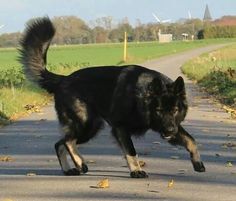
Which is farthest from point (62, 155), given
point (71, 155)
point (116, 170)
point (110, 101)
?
point (110, 101)

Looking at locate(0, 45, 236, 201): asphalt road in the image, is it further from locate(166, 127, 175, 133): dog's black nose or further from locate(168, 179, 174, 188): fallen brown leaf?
locate(166, 127, 175, 133): dog's black nose

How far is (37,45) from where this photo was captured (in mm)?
8656

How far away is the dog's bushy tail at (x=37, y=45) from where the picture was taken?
8.60 m

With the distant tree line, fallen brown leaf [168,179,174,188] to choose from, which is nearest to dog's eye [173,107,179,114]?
fallen brown leaf [168,179,174,188]

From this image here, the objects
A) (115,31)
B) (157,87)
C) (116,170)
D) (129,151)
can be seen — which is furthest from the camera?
→ (115,31)

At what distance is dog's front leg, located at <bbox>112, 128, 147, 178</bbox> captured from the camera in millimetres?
7574

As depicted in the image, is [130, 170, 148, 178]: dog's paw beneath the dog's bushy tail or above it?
beneath

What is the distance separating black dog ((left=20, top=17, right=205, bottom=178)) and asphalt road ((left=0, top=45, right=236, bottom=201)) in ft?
1.16

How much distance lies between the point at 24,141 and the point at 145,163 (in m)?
3.55

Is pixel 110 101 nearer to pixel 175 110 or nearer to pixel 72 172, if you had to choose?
pixel 175 110

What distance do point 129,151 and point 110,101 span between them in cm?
69

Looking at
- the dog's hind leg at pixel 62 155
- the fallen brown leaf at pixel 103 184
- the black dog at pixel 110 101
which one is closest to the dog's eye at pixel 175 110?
the black dog at pixel 110 101

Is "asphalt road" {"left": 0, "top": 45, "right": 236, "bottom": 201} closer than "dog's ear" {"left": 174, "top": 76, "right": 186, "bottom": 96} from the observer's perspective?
Yes

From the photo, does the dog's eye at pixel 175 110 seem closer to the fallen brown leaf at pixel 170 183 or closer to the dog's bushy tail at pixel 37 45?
the fallen brown leaf at pixel 170 183
